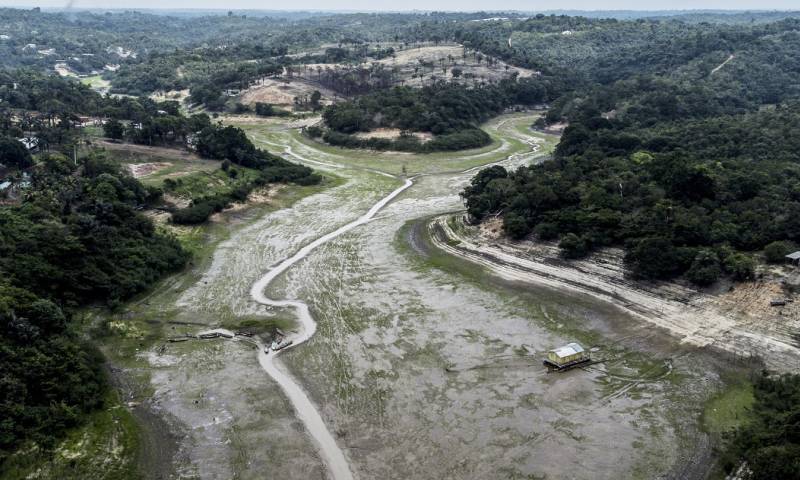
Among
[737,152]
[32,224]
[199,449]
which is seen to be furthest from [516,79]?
[199,449]

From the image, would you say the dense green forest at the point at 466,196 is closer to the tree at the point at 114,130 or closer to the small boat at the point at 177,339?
the tree at the point at 114,130

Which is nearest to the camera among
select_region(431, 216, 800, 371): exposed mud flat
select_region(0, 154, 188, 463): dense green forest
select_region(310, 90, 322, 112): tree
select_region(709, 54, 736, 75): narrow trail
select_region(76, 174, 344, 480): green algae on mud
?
select_region(76, 174, 344, 480): green algae on mud

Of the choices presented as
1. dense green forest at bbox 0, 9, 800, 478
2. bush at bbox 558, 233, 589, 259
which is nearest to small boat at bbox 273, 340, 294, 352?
dense green forest at bbox 0, 9, 800, 478

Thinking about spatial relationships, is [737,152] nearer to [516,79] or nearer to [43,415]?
[43,415]

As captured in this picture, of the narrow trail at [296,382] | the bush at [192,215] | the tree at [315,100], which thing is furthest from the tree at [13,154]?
the tree at [315,100]

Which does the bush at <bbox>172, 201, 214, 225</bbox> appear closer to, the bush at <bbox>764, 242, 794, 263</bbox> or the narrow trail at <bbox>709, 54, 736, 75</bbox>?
the bush at <bbox>764, 242, 794, 263</bbox>

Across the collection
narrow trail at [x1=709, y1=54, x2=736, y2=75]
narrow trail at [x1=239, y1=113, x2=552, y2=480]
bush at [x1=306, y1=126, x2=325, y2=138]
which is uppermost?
narrow trail at [x1=709, y1=54, x2=736, y2=75]

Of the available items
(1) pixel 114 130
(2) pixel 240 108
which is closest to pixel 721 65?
(2) pixel 240 108
